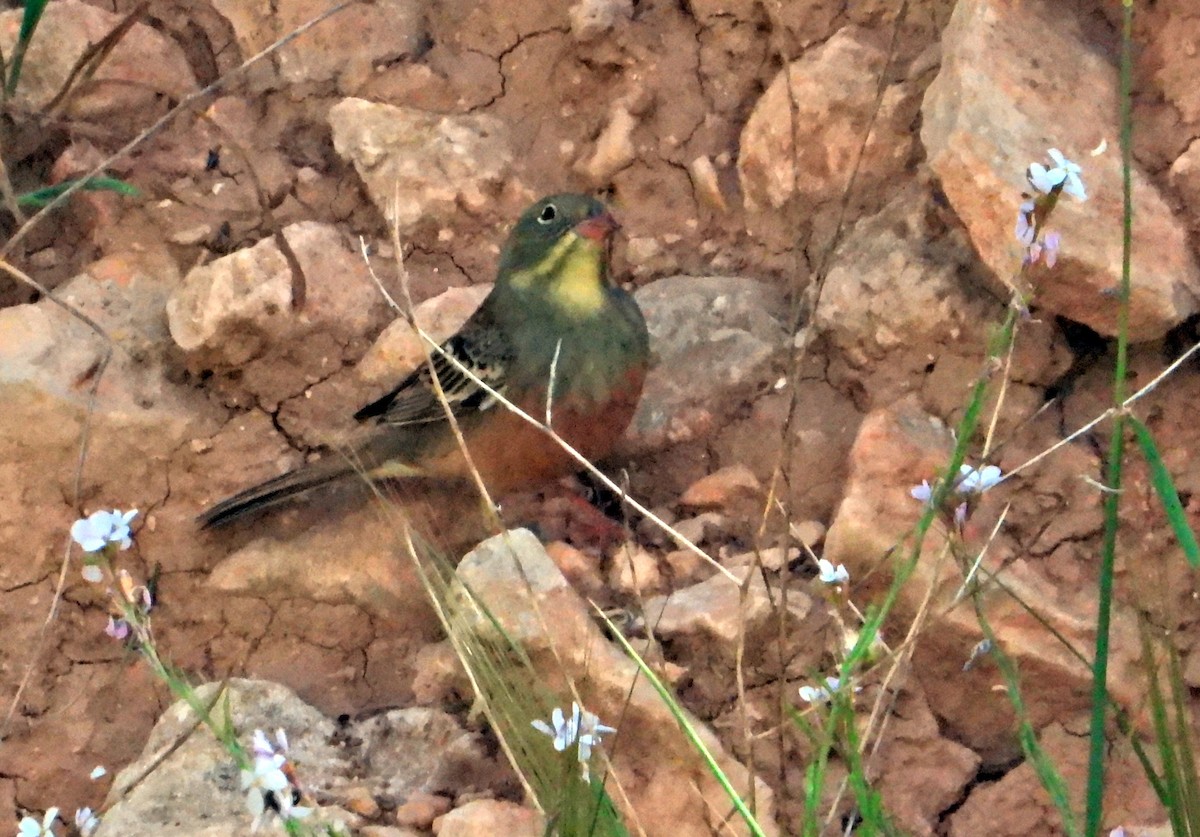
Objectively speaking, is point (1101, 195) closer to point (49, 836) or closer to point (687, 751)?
point (687, 751)

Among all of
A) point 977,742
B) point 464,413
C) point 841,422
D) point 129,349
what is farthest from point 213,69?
point 977,742

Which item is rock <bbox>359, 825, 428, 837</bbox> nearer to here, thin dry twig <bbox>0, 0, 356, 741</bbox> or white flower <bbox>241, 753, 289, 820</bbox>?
thin dry twig <bbox>0, 0, 356, 741</bbox>

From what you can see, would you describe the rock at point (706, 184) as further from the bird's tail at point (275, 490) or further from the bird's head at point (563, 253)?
the bird's tail at point (275, 490)

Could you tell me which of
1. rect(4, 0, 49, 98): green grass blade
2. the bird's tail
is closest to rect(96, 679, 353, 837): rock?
the bird's tail

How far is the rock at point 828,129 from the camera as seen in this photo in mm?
3832

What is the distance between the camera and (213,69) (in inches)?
171

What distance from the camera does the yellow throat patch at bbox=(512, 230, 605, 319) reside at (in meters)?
3.85

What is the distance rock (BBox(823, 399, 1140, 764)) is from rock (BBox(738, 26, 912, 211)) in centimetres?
115

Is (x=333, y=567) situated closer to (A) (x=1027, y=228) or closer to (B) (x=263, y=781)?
(B) (x=263, y=781)

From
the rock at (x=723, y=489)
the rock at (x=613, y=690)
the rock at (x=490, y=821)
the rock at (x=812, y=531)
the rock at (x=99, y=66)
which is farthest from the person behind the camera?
the rock at (x=99, y=66)

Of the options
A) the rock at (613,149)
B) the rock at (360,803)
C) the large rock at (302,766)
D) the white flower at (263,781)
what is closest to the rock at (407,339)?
the rock at (613,149)

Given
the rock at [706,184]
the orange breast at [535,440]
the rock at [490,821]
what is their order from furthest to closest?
the rock at [706,184], the orange breast at [535,440], the rock at [490,821]

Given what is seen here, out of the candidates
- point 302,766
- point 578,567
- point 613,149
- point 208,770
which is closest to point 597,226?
point 613,149

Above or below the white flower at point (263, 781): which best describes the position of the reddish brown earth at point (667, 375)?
below
